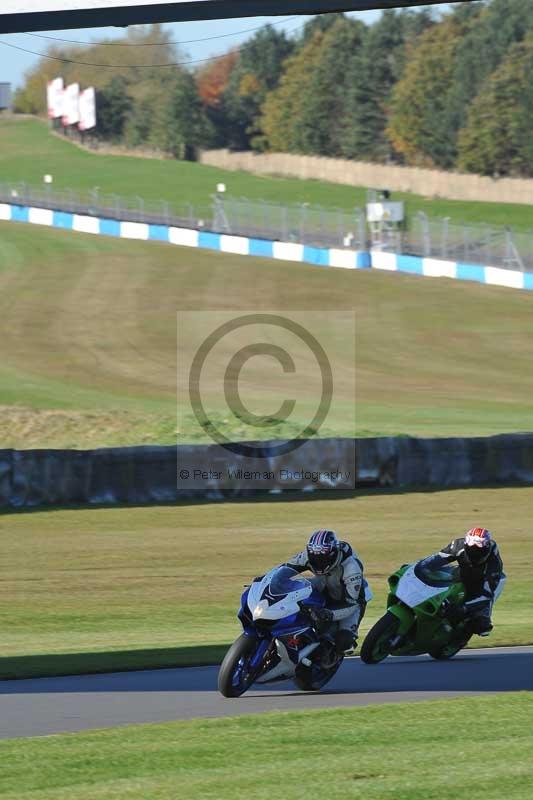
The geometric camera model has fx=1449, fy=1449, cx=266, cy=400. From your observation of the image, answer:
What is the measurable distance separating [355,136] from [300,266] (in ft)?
186

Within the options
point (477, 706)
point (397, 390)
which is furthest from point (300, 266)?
point (477, 706)

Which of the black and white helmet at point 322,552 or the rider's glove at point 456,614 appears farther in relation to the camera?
the rider's glove at point 456,614

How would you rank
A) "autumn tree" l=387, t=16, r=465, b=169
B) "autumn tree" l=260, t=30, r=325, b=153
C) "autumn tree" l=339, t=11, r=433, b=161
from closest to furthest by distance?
"autumn tree" l=387, t=16, r=465, b=169 < "autumn tree" l=339, t=11, r=433, b=161 < "autumn tree" l=260, t=30, r=325, b=153

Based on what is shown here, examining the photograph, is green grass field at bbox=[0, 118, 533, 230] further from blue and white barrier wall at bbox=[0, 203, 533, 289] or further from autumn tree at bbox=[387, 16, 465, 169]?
blue and white barrier wall at bbox=[0, 203, 533, 289]

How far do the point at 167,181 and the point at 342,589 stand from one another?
9715 cm

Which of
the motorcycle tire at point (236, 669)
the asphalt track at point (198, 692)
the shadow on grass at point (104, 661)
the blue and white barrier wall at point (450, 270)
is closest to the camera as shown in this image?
the asphalt track at point (198, 692)

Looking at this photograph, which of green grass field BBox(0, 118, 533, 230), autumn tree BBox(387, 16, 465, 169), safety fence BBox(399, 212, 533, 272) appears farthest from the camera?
autumn tree BBox(387, 16, 465, 169)

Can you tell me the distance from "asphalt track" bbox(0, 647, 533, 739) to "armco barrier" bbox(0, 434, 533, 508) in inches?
421

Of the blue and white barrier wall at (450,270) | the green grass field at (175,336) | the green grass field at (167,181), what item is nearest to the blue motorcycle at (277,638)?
the green grass field at (175,336)

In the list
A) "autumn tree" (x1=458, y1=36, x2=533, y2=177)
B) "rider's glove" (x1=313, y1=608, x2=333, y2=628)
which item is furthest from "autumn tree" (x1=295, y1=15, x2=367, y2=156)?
"rider's glove" (x1=313, y1=608, x2=333, y2=628)

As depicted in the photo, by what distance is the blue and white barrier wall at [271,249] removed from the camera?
49.1m

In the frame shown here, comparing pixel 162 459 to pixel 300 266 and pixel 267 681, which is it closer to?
pixel 267 681

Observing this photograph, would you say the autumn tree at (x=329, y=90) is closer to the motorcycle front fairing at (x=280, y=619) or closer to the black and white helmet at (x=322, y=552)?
the black and white helmet at (x=322, y=552)

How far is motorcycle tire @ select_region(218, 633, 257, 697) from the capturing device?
10.5 meters
